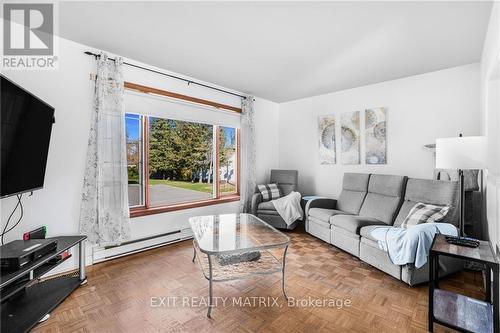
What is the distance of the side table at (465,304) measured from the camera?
145 centimetres

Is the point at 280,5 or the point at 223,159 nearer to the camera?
the point at 280,5

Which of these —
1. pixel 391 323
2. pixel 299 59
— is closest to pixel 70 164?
pixel 299 59

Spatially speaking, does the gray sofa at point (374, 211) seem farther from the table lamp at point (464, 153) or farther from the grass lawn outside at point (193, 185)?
the grass lawn outside at point (193, 185)

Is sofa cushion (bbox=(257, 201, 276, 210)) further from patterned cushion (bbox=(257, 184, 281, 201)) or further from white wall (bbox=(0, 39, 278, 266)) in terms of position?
white wall (bbox=(0, 39, 278, 266))

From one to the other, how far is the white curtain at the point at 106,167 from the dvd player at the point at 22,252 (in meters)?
0.57

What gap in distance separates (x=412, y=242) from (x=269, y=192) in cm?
246

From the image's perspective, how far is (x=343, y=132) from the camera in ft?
13.5

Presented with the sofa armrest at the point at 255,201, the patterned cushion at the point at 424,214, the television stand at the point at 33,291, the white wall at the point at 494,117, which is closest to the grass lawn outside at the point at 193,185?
the sofa armrest at the point at 255,201

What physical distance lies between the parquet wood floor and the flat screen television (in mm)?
1079

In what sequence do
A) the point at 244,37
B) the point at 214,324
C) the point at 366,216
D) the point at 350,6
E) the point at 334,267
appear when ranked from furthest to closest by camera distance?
1. the point at 366,216
2. the point at 334,267
3. the point at 244,37
4. the point at 350,6
5. the point at 214,324

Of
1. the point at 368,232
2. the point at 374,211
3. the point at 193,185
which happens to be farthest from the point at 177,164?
the point at 374,211

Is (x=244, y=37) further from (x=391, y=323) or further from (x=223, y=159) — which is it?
(x=391, y=323)

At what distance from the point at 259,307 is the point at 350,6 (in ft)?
8.40

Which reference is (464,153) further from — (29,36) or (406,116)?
(29,36)
